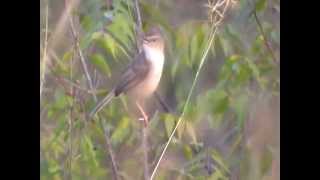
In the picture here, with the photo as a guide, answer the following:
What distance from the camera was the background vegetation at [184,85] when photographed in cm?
168

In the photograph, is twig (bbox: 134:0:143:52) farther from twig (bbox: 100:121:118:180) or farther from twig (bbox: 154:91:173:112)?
twig (bbox: 100:121:118:180)

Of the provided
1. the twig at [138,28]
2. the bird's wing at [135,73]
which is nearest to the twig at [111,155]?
the bird's wing at [135,73]

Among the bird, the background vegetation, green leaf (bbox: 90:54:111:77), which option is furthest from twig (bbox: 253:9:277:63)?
green leaf (bbox: 90:54:111:77)

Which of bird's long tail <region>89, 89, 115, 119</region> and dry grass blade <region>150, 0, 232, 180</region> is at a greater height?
dry grass blade <region>150, 0, 232, 180</region>

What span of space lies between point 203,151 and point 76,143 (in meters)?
0.31

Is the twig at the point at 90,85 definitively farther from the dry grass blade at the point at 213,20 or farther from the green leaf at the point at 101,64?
the dry grass blade at the point at 213,20

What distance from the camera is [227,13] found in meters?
1.69

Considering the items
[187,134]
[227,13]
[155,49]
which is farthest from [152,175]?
[227,13]

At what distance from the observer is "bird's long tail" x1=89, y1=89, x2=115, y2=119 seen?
1707 millimetres

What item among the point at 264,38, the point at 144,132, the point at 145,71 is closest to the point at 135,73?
the point at 145,71

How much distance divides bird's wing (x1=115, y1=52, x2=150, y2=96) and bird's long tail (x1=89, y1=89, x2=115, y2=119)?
0.03m

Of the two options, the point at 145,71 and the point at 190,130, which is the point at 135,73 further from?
the point at 190,130
